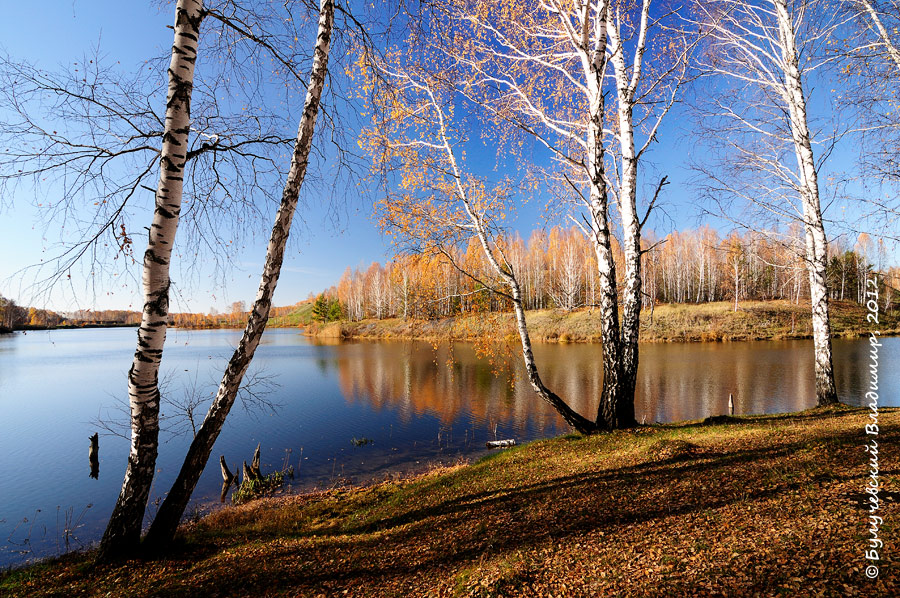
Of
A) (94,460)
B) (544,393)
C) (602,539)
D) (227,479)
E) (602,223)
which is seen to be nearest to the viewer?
(602,539)

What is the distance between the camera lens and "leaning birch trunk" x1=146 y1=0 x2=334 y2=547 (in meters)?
4.45

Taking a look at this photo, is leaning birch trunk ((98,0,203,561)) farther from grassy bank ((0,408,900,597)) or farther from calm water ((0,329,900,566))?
calm water ((0,329,900,566))

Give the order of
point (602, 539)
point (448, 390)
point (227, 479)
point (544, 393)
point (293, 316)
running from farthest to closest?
point (293, 316)
point (448, 390)
point (227, 479)
point (544, 393)
point (602, 539)

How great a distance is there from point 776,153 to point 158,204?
491 inches

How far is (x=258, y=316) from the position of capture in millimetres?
4523

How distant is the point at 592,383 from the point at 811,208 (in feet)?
41.5

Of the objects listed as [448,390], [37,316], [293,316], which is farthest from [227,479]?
[293,316]

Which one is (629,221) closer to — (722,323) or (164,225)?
(164,225)

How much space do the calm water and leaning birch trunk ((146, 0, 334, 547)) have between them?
5.47 ft

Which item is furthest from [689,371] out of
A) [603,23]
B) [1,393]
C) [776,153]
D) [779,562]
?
[1,393]

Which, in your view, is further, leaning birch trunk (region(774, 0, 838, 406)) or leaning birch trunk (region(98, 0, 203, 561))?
leaning birch trunk (region(774, 0, 838, 406))

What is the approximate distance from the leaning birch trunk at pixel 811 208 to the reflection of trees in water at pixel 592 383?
5.12m

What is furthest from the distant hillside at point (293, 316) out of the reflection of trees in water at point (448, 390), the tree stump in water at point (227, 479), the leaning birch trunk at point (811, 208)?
the leaning birch trunk at point (811, 208)

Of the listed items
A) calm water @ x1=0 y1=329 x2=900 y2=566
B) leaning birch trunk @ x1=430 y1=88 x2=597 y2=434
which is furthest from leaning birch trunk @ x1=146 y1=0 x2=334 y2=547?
leaning birch trunk @ x1=430 y1=88 x2=597 y2=434
